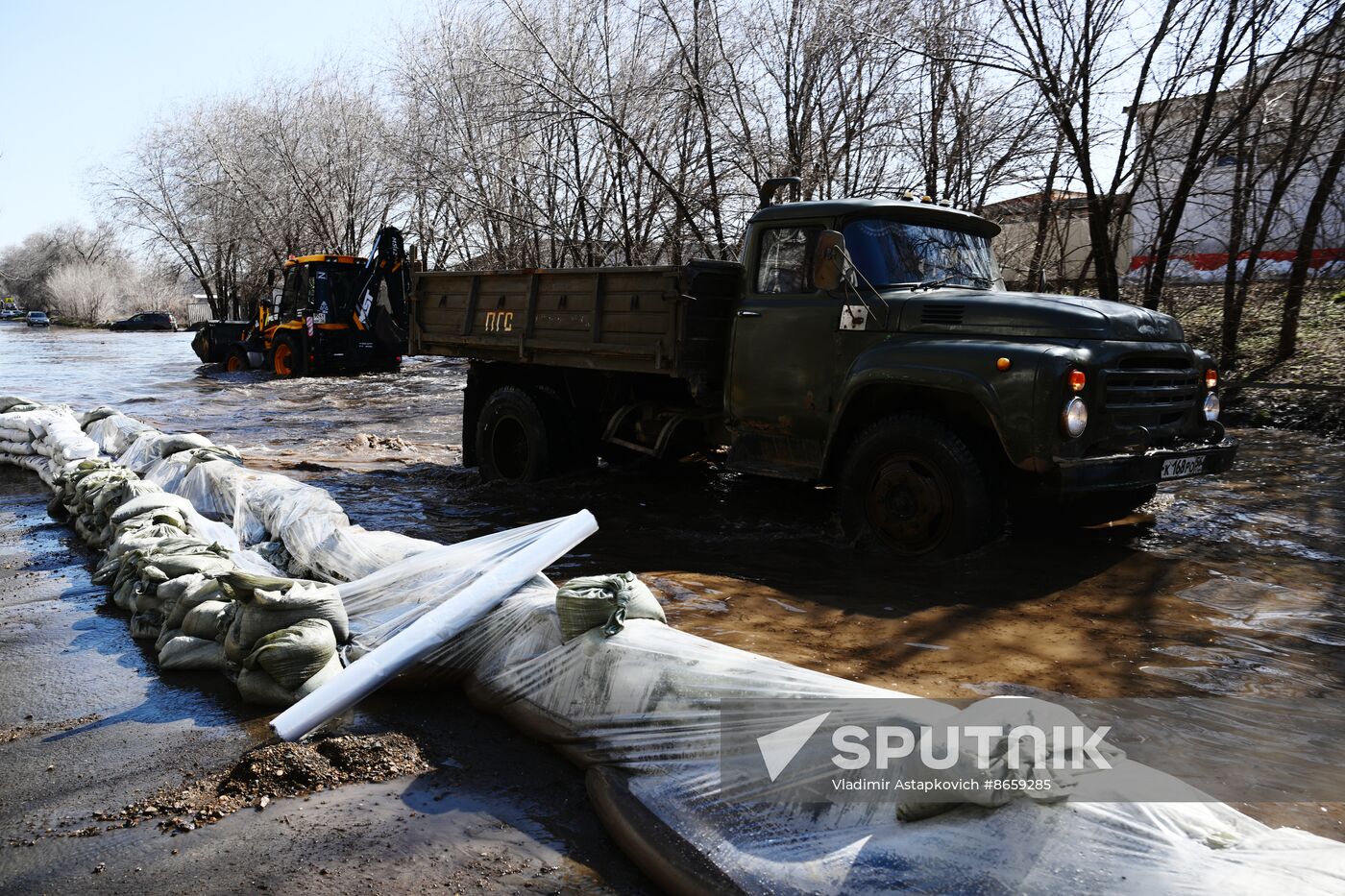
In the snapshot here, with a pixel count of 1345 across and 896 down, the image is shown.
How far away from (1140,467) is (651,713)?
3524 mm

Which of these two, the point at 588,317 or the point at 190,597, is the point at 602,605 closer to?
the point at 190,597

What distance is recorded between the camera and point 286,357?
21.4m

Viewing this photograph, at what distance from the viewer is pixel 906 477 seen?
18.5ft

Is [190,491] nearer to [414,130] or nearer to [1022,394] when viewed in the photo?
[1022,394]

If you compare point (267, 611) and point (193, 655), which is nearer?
point (267, 611)

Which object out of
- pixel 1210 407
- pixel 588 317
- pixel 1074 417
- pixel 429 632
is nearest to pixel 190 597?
pixel 429 632

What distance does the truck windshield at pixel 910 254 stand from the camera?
19.7 feet

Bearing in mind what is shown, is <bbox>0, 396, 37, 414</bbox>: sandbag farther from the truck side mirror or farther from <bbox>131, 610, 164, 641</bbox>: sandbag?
the truck side mirror

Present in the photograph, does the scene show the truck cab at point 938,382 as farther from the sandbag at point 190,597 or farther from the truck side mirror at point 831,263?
the sandbag at point 190,597

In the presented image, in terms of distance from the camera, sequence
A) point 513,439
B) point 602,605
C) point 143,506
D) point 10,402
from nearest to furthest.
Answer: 1. point 602,605
2. point 143,506
3. point 513,439
4. point 10,402

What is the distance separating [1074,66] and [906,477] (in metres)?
6.94

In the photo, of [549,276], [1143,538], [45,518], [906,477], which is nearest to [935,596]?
[906,477]

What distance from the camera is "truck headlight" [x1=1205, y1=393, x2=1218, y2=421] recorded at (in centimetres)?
582

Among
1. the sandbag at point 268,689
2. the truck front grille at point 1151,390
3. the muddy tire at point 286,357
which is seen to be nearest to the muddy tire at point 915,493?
the truck front grille at point 1151,390
